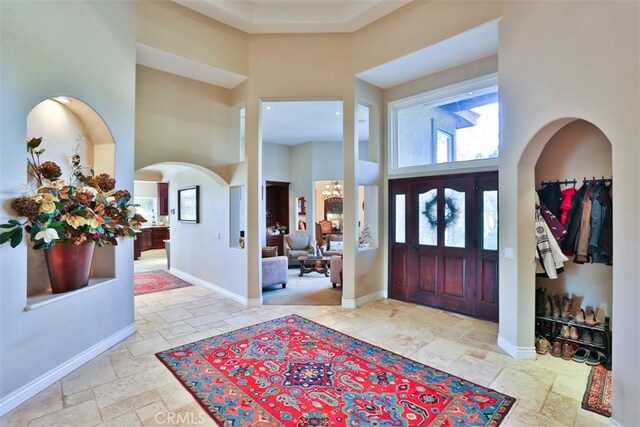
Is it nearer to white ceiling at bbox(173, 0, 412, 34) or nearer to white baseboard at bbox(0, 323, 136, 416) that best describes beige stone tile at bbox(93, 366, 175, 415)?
white baseboard at bbox(0, 323, 136, 416)

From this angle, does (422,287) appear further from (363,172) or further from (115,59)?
(115,59)

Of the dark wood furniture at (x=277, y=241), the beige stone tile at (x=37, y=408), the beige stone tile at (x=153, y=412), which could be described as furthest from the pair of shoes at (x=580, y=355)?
the dark wood furniture at (x=277, y=241)

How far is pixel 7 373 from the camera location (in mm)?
2416

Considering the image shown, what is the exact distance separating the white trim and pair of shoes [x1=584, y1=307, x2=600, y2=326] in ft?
14.7

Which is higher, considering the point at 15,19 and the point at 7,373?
the point at 15,19

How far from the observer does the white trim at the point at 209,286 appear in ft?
17.4

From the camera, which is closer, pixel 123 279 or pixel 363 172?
pixel 123 279

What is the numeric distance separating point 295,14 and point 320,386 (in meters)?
5.11

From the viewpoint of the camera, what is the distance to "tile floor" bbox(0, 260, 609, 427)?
7.74ft

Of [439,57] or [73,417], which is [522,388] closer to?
[73,417]

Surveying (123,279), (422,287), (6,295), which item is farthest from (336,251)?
(6,295)

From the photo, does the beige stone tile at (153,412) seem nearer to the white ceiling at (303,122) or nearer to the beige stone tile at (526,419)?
the beige stone tile at (526,419)

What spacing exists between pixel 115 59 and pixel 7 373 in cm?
337

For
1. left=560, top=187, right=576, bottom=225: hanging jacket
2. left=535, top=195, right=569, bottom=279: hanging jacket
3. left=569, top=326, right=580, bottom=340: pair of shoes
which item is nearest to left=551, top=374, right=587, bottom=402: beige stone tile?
left=569, top=326, right=580, bottom=340: pair of shoes
